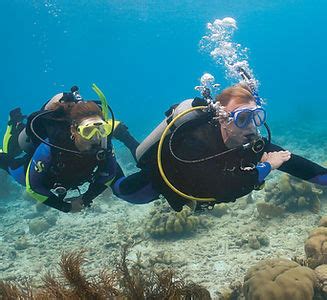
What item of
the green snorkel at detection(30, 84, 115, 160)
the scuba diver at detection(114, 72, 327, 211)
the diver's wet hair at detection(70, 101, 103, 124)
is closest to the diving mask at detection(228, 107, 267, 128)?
the scuba diver at detection(114, 72, 327, 211)

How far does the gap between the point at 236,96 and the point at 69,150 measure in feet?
8.84

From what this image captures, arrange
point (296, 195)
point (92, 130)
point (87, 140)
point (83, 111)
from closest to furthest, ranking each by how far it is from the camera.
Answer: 1. point (92, 130)
2. point (87, 140)
3. point (83, 111)
4. point (296, 195)

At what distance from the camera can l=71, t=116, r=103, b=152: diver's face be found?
213 inches

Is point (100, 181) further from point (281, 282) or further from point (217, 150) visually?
point (281, 282)

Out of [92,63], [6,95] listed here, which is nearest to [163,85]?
[92,63]

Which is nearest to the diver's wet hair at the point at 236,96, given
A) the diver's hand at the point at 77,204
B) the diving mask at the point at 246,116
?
the diving mask at the point at 246,116

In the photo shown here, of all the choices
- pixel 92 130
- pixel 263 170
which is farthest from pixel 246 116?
pixel 92 130

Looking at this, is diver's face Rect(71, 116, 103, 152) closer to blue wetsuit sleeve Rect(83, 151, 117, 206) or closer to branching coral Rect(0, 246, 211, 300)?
blue wetsuit sleeve Rect(83, 151, 117, 206)

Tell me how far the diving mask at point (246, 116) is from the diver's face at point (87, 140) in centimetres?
217

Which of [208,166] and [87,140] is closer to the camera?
[208,166]

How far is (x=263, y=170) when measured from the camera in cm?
450

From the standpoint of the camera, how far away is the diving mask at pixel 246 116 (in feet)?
14.3

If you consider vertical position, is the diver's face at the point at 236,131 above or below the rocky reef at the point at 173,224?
below

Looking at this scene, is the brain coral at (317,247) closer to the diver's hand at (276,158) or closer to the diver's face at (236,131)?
the diver's hand at (276,158)
